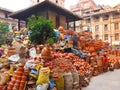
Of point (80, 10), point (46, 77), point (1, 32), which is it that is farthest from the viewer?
point (80, 10)

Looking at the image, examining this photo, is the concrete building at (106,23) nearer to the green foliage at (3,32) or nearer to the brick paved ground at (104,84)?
the green foliage at (3,32)

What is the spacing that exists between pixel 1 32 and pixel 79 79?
44.0ft

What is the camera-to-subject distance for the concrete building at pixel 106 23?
52344 mm

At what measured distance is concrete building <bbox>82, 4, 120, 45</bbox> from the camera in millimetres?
52344

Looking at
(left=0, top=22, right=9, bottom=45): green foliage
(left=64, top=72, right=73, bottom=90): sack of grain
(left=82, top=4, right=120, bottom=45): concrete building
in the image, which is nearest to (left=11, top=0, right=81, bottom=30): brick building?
(left=0, top=22, right=9, bottom=45): green foliage

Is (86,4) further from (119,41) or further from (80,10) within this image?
(119,41)

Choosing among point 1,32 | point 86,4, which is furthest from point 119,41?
point 1,32

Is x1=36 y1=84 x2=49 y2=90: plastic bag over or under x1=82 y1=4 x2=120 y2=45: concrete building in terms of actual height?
under

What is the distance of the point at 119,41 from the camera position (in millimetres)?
51031

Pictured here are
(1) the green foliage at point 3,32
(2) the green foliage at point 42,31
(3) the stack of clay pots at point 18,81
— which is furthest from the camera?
(1) the green foliage at point 3,32

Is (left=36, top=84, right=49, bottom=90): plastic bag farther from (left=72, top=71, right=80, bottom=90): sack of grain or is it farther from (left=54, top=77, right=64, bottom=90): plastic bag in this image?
(left=72, top=71, right=80, bottom=90): sack of grain

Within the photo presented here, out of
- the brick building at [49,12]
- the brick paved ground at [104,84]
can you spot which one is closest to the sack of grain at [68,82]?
the brick paved ground at [104,84]

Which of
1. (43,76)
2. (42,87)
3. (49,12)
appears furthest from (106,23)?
(42,87)

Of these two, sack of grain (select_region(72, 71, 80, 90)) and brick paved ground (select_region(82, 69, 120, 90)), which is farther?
brick paved ground (select_region(82, 69, 120, 90))
